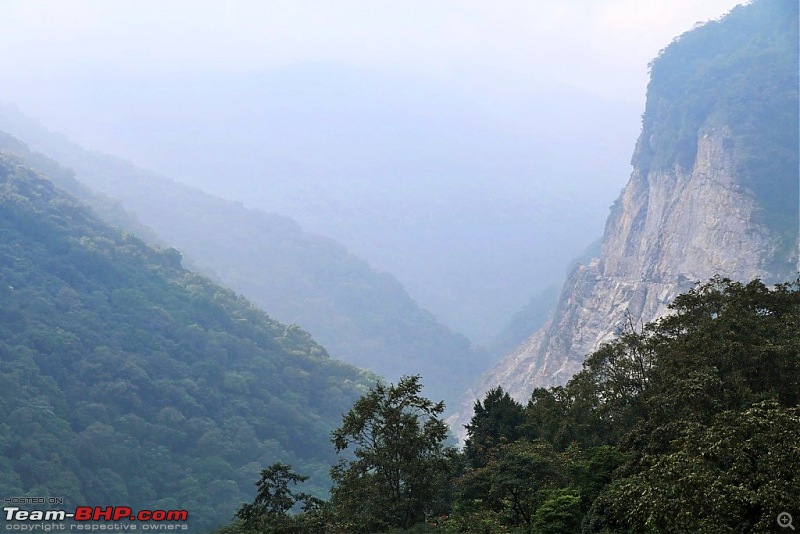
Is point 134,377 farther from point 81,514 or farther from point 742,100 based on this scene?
point 742,100

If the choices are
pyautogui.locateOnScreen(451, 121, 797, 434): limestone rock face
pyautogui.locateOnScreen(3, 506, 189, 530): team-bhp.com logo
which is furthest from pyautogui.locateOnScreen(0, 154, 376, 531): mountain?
pyautogui.locateOnScreen(451, 121, 797, 434): limestone rock face

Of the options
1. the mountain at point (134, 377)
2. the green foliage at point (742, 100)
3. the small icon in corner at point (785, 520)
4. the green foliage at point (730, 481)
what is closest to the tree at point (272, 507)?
the green foliage at point (730, 481)

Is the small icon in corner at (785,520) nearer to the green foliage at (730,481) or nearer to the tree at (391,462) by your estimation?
the green foliage at (730,481)

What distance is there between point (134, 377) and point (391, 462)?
59837mm

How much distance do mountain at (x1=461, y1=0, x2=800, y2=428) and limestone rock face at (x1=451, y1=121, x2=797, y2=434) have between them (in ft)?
0.51

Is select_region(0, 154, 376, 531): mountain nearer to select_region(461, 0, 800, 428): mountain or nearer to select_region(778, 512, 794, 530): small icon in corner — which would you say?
select_region(461, 0, 800, 428): mountain

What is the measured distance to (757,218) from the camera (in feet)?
274

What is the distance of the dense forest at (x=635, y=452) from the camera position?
1448 centimetres

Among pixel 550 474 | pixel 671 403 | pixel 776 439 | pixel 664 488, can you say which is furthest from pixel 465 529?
pixel 776 439

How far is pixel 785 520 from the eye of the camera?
13438 mm

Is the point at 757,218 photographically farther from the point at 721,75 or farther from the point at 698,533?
the point at 698,533

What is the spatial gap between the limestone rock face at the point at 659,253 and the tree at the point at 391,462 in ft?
207

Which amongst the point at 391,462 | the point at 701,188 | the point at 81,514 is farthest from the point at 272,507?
the point at 701,188

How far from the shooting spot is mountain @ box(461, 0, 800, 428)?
84.9 metres
